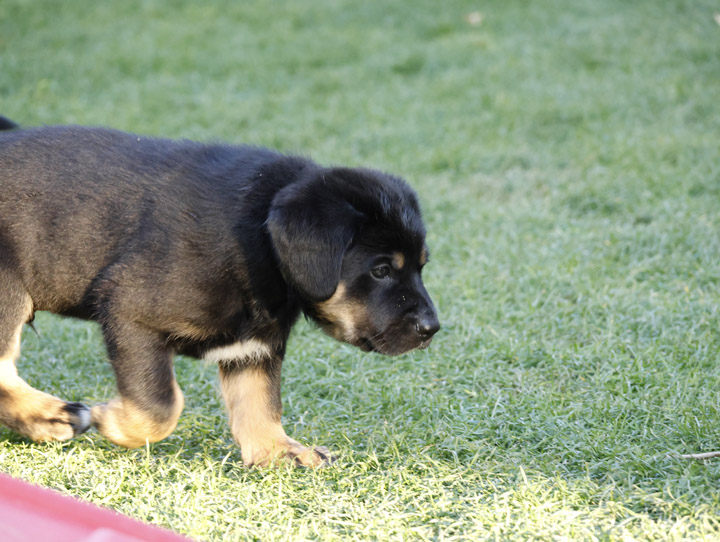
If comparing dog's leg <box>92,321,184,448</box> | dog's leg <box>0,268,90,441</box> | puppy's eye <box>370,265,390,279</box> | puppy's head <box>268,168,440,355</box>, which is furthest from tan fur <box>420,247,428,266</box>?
dog's leg <box>0,268,90,441</box>

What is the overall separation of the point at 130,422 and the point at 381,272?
1050mm

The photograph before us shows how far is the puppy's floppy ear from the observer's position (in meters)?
3.07

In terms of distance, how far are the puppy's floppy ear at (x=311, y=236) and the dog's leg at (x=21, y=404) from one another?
100cm

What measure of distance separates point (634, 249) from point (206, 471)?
3240mm

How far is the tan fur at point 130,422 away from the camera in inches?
126

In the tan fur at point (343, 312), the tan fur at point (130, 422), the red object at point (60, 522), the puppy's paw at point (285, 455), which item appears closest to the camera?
the red object at point (60, 522)

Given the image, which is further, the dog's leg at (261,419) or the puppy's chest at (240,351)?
the dog's leg at (261,419)

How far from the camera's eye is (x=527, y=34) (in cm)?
1020

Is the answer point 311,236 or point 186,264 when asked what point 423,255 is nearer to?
point 311,236

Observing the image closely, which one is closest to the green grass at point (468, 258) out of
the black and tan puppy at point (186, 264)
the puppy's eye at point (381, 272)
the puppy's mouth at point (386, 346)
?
the black and tan puppy at point (186, 264)

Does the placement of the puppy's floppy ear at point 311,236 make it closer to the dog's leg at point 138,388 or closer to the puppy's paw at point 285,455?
the dog's leg at point 138,388

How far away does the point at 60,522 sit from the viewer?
2408 millimetres

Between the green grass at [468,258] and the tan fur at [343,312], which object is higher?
the tan fur at [343,312]

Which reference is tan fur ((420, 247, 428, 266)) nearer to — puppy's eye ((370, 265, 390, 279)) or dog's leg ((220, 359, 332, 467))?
puppy's eye ((370, 265, 390, 279))
